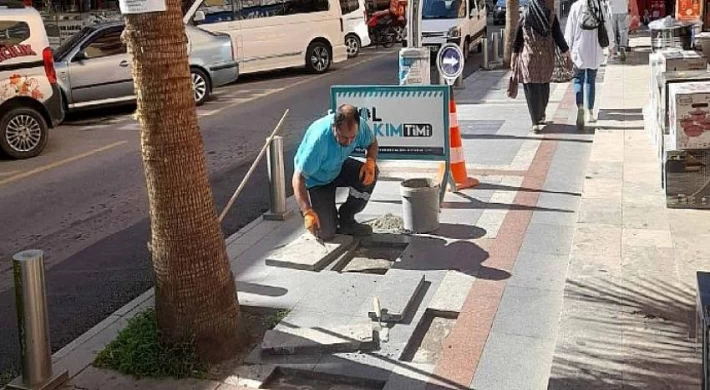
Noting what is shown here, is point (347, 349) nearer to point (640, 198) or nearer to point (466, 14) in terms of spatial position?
point (640, 198)

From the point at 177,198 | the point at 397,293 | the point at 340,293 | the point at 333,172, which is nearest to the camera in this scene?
the point at 177,198

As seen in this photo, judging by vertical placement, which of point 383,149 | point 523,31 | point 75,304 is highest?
point 523,31

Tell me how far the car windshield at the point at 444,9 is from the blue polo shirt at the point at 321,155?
1463 cm

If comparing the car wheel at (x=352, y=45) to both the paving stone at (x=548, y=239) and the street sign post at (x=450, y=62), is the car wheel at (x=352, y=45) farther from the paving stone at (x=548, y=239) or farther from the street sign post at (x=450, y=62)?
the paving stone at (x=548, y=239)

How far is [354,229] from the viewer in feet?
22.1

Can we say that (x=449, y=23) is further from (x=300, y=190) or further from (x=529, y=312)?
(x=529, y=312)

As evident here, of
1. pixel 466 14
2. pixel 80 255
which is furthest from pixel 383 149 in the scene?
pixel 466 14

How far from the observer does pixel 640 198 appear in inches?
275

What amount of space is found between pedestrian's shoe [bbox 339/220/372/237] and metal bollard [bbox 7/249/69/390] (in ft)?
9.26

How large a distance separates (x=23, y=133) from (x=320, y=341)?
25.4ft

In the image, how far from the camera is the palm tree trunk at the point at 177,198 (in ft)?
14.2

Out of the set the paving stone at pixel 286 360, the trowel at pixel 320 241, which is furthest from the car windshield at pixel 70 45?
the paving stone at pixel 286 360

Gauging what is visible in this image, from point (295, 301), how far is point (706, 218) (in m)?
3.16

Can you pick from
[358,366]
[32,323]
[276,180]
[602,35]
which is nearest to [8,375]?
[32,323]
